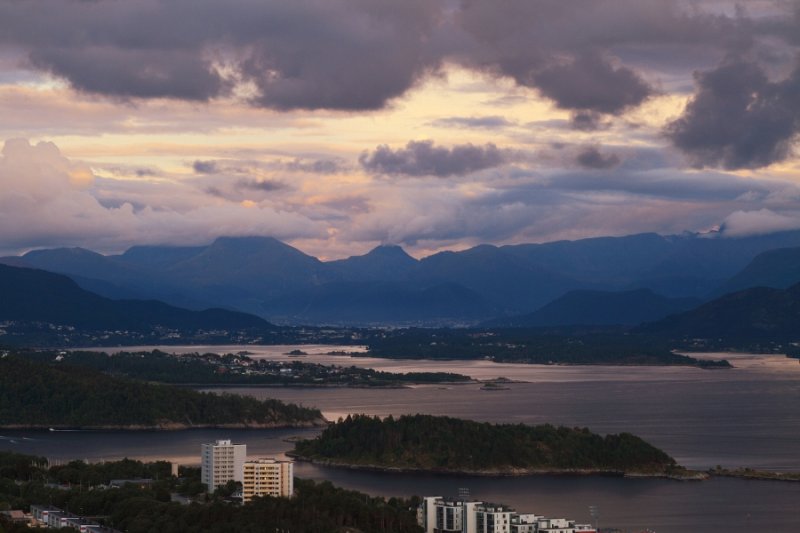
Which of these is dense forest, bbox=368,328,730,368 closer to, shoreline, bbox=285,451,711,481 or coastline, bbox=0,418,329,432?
coastline, bbox=0,418,329,432

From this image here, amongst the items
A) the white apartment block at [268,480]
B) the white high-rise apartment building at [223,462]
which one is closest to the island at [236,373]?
the white high-rise apartment building at [223,462]

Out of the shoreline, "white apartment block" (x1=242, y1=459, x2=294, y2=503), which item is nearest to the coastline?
the shoreline

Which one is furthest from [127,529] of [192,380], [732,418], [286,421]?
[192,380]

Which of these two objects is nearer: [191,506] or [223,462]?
[191,506]

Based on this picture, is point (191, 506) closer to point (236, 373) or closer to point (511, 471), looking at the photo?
point (511, 471)

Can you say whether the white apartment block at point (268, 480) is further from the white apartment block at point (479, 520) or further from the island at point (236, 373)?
the island at point (236, 373)

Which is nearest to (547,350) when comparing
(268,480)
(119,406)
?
(119,406)
